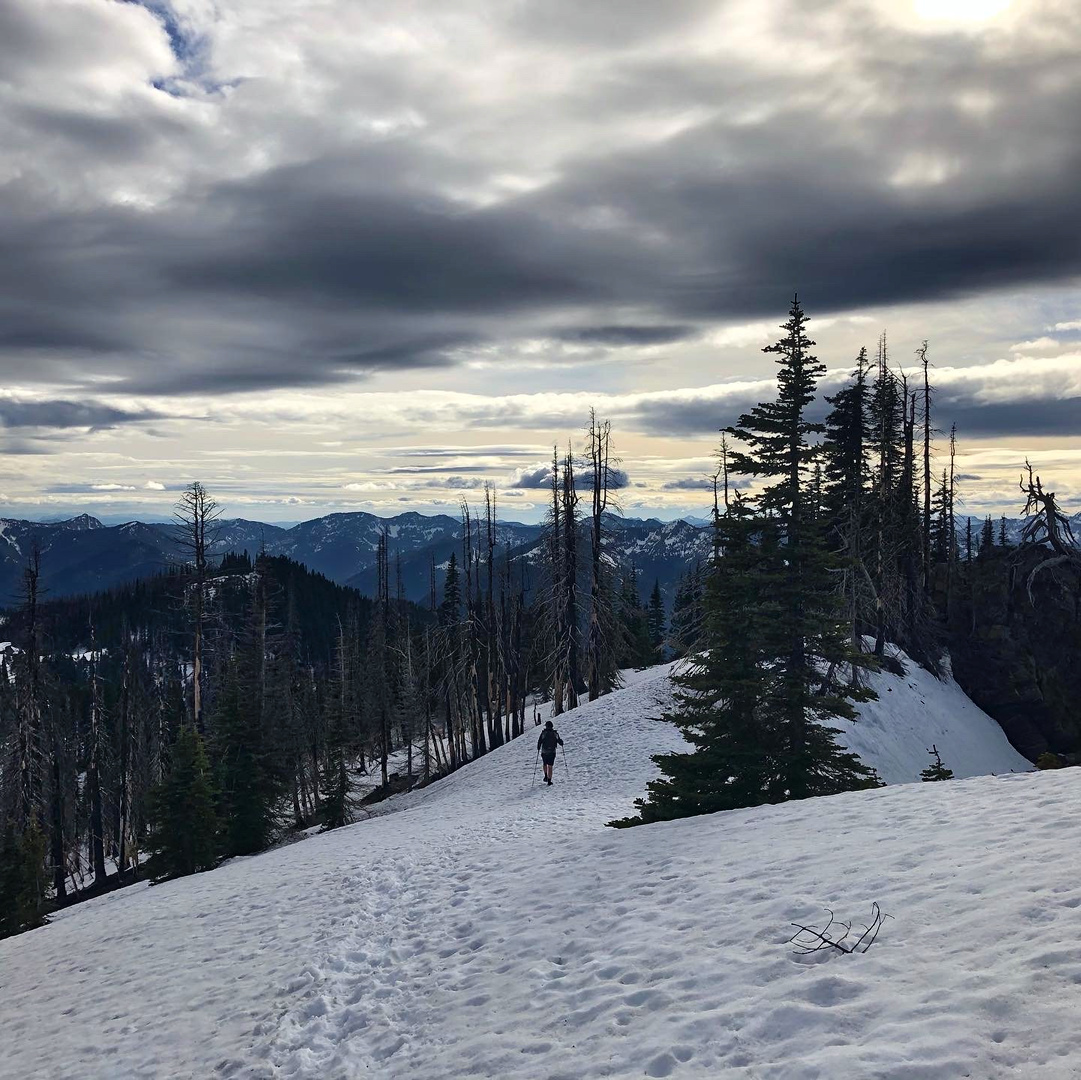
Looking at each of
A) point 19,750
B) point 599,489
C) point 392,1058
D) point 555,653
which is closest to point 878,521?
point 599,489

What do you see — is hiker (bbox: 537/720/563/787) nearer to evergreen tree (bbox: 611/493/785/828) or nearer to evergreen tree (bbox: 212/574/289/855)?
evergreen tree (bbox: 611/493/785/828)

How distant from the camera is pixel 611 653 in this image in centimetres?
3641

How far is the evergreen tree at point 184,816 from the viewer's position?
25.3m

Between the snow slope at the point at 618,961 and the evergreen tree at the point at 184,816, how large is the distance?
1082cm

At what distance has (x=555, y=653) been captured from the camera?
3528 cm

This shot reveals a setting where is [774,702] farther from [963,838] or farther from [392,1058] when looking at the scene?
[392,1058]

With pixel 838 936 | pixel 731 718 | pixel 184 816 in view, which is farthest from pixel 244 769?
pixel 838 936

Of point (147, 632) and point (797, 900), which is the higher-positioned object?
point (797, 900)

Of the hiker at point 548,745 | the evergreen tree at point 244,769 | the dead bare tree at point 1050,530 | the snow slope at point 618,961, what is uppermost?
the dead bare tree at point 1050,530

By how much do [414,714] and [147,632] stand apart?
93632mm

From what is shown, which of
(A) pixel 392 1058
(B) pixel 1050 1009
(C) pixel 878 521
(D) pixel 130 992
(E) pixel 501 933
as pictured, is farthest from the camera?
(C) pixel 878 521

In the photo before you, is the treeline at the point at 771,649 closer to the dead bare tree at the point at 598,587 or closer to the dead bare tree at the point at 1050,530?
the dead bare tree at the point at 1050,530

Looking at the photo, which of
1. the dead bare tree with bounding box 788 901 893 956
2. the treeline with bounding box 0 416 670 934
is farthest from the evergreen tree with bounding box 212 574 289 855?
the dead bare tree with bounding box 788 901 893 956

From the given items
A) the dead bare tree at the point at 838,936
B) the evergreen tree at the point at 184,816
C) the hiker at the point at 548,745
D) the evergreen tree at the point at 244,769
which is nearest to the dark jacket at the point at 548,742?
the hiker at the point at 548,745
